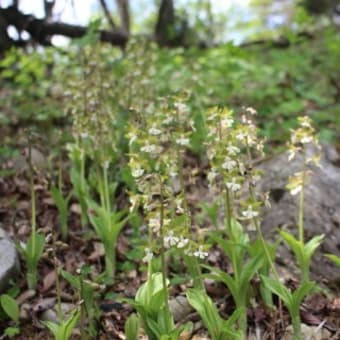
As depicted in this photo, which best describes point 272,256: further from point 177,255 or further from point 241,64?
point 241,64

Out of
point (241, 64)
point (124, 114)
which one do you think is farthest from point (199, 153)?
point (241, 64)

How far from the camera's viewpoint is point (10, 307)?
2.84 meters

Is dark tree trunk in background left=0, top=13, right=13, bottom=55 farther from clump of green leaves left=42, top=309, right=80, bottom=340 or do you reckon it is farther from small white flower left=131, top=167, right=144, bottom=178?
clump of green leaves left=42, top=309, right=80, bottom=340

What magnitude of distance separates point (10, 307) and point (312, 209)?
226 cm

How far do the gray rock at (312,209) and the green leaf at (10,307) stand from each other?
175 centimetres

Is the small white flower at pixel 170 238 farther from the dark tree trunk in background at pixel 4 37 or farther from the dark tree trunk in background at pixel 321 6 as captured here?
the dark tree trunk in background at pixel 321 6

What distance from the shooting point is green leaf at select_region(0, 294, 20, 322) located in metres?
2.80

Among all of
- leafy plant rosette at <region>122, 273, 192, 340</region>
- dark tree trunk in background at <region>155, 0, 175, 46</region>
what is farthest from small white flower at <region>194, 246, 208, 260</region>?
dark tree trunk in background at <region>155, 0, 175, 46</region>

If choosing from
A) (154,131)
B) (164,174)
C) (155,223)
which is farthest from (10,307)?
(154,131)

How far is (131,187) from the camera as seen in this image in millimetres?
4047

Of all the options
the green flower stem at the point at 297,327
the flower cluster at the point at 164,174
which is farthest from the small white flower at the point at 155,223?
the green flower stem at the point at 297,327

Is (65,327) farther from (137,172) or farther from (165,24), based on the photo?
(165,24)

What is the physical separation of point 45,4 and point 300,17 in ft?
10.2

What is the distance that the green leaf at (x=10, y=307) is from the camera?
280 cm
